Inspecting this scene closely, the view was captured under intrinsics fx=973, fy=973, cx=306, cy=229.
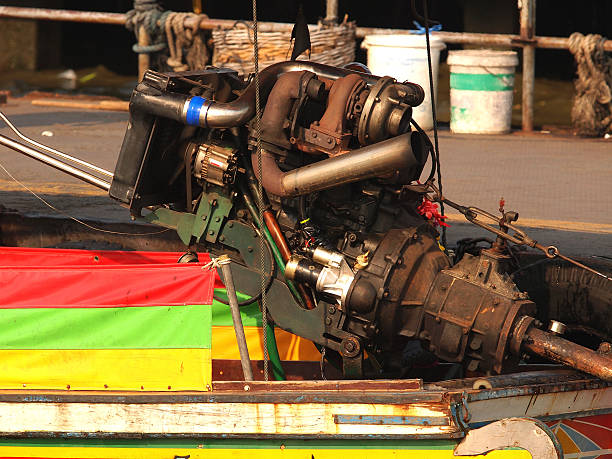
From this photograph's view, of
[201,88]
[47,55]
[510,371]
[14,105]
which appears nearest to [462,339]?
[510,371]

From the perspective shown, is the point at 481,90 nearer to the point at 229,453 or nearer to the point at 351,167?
the point at 351,167

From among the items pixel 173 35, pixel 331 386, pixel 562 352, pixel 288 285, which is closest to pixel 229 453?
pixel 331 386

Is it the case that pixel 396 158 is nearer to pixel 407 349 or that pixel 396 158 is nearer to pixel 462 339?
pixel 462 339

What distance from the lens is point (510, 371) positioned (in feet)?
13.4

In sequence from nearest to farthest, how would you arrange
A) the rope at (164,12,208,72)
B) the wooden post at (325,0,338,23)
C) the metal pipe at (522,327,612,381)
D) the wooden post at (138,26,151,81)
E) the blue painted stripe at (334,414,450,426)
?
the blue painted stripe at (334,414,450,426) < the metal pipe at (522,327,612,381) < the wooden post at (325,0,338,23) < the rope at (164,12,208,72) < the wooden post at (138,26,151,81)

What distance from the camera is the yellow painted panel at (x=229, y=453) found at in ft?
12.0

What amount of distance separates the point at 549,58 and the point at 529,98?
18.9 feet

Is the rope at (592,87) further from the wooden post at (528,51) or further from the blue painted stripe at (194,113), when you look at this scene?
the blue painted stripe at (194,113)

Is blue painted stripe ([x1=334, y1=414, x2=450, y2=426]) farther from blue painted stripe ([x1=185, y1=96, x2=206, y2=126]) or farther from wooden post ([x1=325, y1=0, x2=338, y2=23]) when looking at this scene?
wooden post ([x1=325, y1=0, x2=338, y2=23])

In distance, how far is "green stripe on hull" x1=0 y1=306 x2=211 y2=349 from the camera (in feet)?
12.8

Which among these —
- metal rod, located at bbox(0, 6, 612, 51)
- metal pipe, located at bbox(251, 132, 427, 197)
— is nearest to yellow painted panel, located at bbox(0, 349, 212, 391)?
metal pipe, located at bbox(251, 132, 427, 197)

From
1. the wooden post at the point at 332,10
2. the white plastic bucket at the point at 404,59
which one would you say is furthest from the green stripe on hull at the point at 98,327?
the wooden post at the point at 332,10

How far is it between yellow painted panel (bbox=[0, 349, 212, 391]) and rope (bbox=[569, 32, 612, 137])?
7.97 m

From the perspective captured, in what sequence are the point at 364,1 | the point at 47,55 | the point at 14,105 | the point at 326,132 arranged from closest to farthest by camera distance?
the point at 326,132
the point at 14,105
the point at 47,55
the point at 364,1
